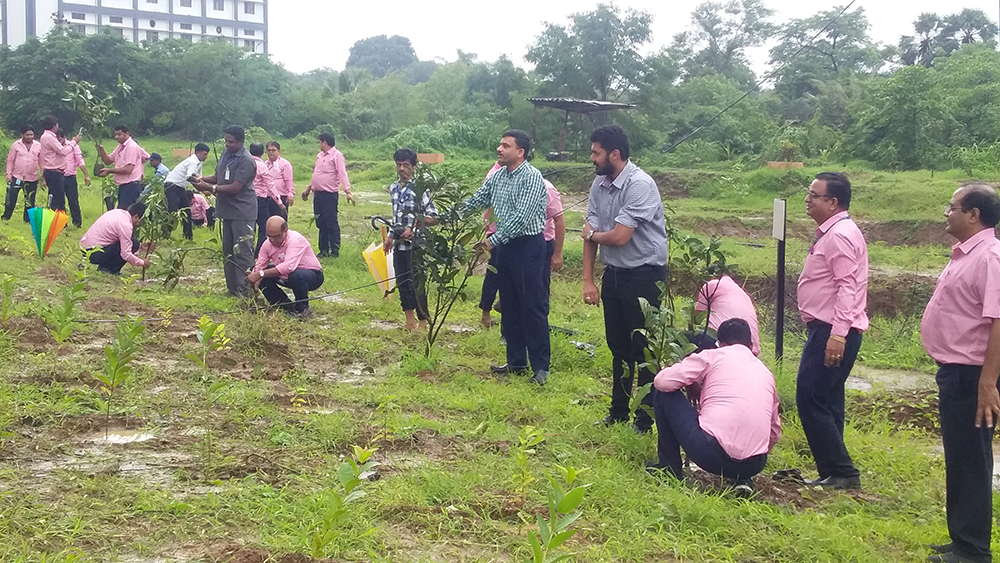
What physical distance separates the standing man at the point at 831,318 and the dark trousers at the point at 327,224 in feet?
27.4

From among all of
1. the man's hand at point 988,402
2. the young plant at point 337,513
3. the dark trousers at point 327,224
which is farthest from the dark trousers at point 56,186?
the man's hand at point 988,402

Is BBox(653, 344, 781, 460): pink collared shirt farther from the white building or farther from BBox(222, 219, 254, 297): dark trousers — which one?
the white building

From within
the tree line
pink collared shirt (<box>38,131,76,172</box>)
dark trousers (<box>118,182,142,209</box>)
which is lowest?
dark trousers (<box>118,182,142,209</box>)

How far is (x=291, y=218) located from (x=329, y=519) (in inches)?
579

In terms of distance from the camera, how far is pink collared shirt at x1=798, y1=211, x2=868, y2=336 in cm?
460

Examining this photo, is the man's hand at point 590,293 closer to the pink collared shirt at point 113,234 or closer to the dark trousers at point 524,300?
the dark trousers at point 524,300

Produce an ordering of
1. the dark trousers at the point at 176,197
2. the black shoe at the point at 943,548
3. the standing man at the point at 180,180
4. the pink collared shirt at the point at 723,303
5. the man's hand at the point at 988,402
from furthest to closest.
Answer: the dark trousers at the point at 176,197 → the standing man at the point at 180,180 → the pink collared shirt at the point at 723,303 → the black shoe at the point at 943,548 → the man's hand at the point at 988,402

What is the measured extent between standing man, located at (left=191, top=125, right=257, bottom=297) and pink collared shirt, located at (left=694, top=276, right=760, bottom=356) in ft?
15.9

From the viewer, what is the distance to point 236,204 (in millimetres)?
9133

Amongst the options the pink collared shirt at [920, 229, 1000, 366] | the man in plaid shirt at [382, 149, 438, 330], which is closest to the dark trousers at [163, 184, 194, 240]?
the man in plaid shirt at [382, 149, 438, 330]

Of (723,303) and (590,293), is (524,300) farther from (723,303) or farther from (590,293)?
(723,303)

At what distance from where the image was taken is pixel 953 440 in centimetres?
390

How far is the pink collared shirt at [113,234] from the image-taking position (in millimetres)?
9906

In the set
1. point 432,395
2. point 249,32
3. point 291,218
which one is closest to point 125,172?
point 291,218
